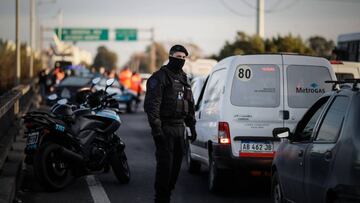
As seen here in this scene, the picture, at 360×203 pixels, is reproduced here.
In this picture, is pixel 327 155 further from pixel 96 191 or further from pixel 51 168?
pixel 96 191

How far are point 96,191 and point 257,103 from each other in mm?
2541

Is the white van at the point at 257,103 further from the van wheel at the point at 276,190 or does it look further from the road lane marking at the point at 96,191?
the van wheel at the point at 276,190

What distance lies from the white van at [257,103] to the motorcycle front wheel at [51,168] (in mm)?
2033

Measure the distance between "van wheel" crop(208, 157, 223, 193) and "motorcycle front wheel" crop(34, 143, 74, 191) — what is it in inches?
77.1

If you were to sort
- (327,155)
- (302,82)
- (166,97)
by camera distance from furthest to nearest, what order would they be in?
(302,82)
(166,97)
(327,155)

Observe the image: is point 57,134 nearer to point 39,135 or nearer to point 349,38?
point 39,135

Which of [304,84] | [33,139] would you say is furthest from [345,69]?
[33,139]

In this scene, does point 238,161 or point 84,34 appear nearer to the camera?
point 238,161

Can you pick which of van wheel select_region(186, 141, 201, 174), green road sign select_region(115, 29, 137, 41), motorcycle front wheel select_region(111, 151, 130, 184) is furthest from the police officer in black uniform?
green road sign select_region(115, 29, 137, 41)

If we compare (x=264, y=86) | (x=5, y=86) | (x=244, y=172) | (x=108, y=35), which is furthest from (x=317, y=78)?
(x=108, y=35)

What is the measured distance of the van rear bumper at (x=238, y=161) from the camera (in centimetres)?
1106

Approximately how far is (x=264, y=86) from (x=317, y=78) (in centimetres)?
78

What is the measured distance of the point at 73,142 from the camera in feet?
38.6

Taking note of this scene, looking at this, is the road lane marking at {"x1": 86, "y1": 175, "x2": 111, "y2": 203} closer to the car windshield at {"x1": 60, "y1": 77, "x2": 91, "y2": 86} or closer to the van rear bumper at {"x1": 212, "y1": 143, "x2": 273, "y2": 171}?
the van rear bumper at {"x1": 212, "y1": 143, "x2": 273, "y2": 171}
